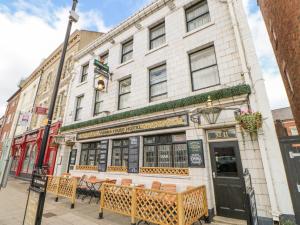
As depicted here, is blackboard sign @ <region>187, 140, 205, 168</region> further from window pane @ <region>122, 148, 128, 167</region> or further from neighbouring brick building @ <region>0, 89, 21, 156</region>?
neighbouring brick building @ <region>0, 89, 21, 156</region>

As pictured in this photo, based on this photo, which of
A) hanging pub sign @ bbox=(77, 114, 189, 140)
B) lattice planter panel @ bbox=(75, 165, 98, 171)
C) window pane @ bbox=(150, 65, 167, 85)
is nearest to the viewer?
hanging pub sign @ bbox=(77, 114, 189, 140)

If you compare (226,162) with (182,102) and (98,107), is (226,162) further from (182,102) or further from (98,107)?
(98,107)

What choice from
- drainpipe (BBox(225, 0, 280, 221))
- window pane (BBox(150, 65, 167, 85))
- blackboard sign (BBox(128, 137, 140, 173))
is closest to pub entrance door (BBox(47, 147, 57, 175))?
blackboard sign (BBox(128, 137, 140, 173))

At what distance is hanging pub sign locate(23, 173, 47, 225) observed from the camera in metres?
4.14

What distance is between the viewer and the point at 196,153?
6910mm

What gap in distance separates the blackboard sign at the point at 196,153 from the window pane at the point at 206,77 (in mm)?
2702

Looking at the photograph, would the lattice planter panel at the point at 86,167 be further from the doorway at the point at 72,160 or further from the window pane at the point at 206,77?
the window pane at the point at 206,77

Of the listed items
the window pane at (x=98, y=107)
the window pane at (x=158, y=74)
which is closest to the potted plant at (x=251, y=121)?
the window pane at (x=158, y=74)

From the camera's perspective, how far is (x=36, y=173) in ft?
15.2

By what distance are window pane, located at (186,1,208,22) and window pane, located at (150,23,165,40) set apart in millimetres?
1690

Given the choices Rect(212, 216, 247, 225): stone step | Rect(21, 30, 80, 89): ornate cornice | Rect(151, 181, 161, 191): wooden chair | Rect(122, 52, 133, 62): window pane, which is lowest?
Rect(212, 216, 247, 225): stone step

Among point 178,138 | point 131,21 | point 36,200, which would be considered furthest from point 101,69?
point 36,200

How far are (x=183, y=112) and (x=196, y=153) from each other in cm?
187

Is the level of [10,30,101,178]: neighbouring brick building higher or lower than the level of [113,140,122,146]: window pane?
higher
